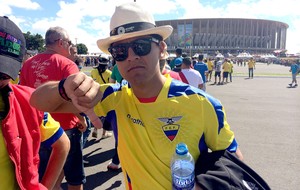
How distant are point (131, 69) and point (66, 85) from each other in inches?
19.9

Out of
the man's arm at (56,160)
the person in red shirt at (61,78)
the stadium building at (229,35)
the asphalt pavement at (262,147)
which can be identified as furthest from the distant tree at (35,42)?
the man's arm at (56,160)

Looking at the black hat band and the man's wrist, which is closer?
the man's wrist

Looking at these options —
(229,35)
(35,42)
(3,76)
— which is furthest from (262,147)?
(229,35)

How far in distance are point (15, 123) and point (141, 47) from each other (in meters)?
0.89

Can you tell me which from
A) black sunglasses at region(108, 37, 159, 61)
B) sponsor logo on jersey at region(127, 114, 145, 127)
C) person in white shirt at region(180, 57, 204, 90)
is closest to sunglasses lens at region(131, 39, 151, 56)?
black sunglasses at region(108, 37, 159, 61)

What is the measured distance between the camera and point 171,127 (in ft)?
5.37

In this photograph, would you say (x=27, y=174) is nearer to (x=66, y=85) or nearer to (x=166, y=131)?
(x=66, y=85)

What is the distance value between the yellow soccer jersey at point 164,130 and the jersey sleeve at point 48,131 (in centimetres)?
38

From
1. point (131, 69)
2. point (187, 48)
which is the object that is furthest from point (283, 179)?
point (187, 48)

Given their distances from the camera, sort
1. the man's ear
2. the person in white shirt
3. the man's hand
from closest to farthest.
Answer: the man's hand < the man's ear < the person in white shirt

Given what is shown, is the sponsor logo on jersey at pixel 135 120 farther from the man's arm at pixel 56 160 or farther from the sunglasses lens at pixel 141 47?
the man's arm at pixel 56 160

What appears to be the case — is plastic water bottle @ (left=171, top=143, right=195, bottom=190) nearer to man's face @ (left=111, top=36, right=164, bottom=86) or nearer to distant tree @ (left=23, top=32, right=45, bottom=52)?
man's face @ (left=111, top=36, right=164, bottom=86)

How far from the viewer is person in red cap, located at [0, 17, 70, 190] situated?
4.54ft

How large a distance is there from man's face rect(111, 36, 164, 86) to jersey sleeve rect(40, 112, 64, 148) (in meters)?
0.66
